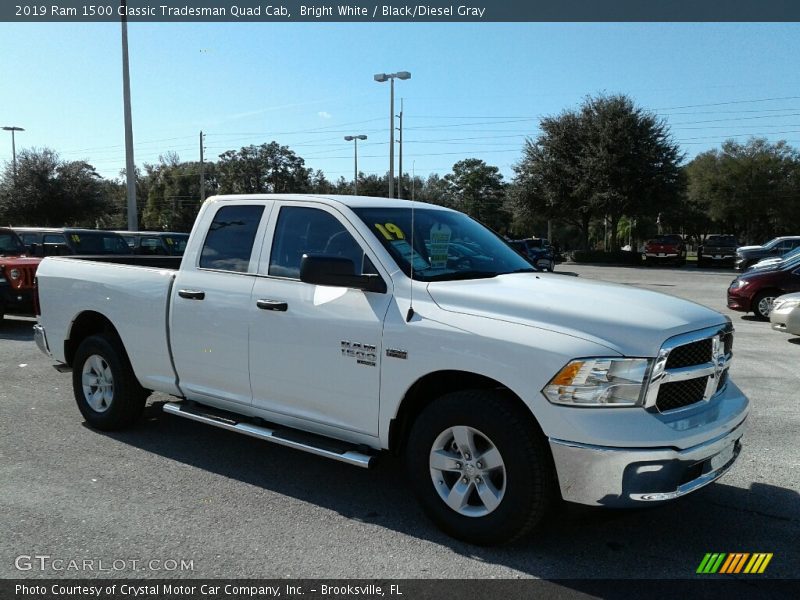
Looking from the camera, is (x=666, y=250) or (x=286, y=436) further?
(x=666, y=250)

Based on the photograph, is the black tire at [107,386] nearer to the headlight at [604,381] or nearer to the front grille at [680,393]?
the headlight at [604,381]

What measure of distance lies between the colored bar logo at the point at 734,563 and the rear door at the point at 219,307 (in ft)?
9.81

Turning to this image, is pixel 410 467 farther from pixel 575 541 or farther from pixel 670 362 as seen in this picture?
pixel 670 362

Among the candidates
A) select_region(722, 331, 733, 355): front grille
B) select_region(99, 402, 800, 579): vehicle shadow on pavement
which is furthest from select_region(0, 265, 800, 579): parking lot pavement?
select_region(722, 331, 733, 355): front grille

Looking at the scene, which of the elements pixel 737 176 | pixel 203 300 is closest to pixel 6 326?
pixel 203 300

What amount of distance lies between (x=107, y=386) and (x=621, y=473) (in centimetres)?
440

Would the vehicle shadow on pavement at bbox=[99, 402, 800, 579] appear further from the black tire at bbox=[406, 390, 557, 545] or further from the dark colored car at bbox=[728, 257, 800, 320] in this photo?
the dark colored car at bbox=[728, 257, 800, 320]

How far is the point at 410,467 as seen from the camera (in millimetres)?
3748

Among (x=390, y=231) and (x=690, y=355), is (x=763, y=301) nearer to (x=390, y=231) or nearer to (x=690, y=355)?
(x=690, y=355)

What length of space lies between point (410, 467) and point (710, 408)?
1707 millimetres

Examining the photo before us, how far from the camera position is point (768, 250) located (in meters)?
25.8

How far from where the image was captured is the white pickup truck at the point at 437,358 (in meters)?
3.17

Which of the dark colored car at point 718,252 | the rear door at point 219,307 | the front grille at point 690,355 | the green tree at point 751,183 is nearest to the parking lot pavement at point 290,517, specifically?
the rear door at point 219,307

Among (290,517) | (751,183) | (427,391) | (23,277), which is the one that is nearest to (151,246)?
(23,277)
